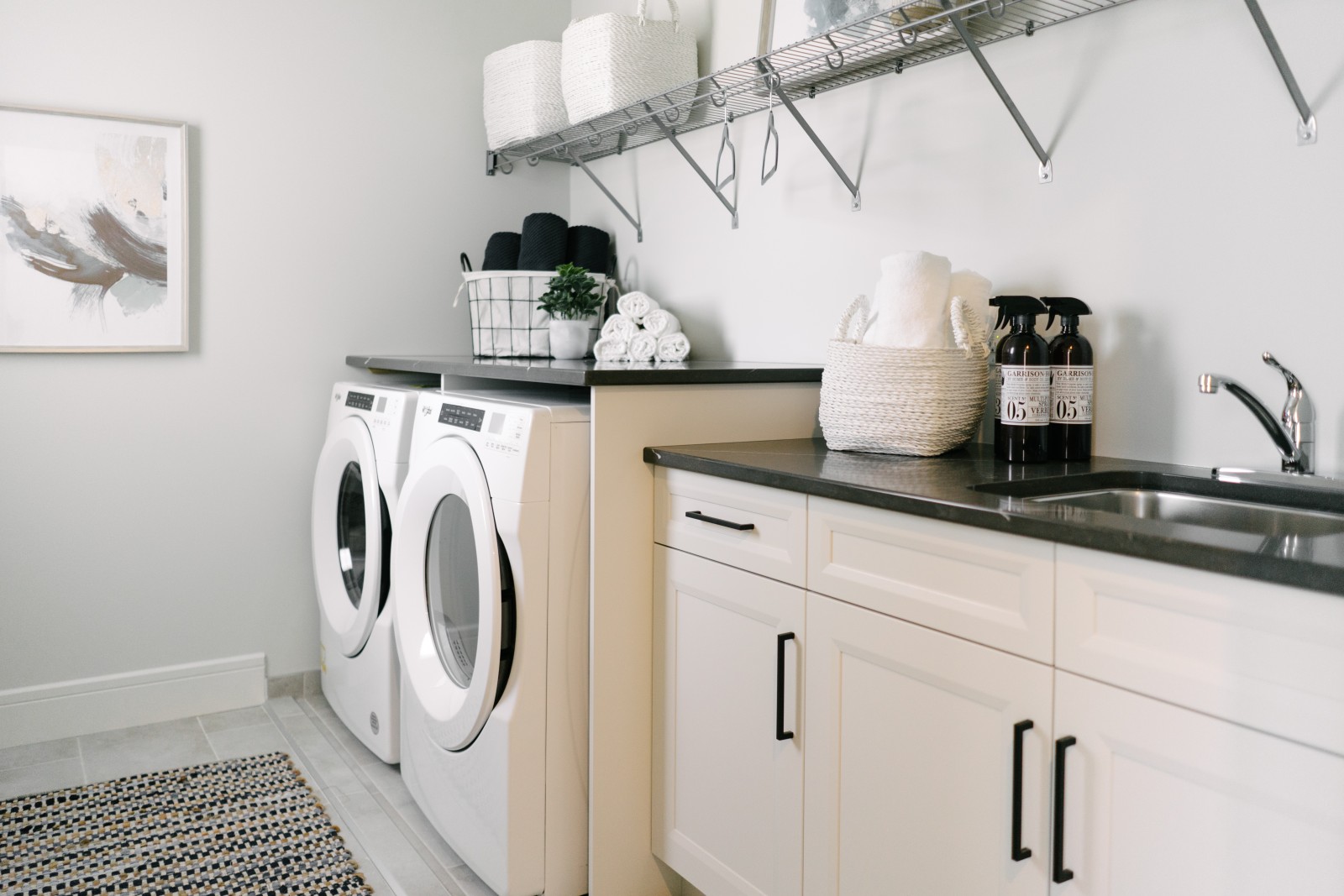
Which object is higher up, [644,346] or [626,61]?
[626,61]

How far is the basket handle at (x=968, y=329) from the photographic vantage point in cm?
171

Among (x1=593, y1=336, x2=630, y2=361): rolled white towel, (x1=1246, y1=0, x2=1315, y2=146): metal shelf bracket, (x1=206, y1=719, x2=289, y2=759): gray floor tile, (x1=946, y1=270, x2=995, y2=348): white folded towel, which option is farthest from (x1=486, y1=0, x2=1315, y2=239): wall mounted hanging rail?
(x1=206, y1=719, x2=289, y2=759): gray floor tile

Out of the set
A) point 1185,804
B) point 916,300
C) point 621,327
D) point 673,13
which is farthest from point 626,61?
point 1185,804

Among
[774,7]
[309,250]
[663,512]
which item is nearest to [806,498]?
[663,512]

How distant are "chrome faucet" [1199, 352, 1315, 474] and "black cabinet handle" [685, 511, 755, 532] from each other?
700 millimetres

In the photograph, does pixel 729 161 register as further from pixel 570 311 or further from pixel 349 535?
pixel 349 535

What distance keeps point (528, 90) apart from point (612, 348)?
888 millimetres

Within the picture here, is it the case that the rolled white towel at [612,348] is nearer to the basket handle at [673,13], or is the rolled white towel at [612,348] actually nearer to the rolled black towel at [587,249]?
the rolled black towel at [587,249]

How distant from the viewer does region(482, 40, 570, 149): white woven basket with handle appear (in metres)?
2.76

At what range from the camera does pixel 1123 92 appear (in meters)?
1.63

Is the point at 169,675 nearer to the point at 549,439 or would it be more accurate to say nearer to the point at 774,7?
the point at 549,439

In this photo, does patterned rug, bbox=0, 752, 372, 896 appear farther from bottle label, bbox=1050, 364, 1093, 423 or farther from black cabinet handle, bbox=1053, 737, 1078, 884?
bottle label, bbox=1050, 364, 1093, 423

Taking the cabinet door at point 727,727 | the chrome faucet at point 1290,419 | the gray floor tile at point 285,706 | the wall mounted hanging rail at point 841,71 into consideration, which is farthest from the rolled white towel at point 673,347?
the gray floor tile at point 285,706

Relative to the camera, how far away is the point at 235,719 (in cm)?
277
